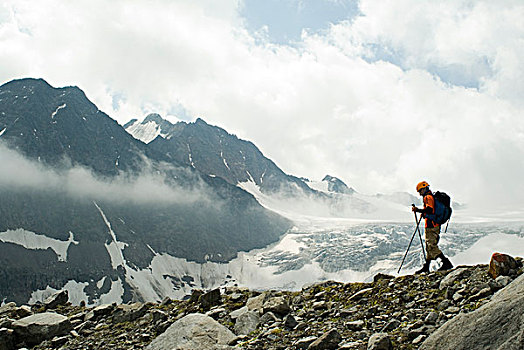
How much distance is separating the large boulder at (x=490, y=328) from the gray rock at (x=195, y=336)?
16.6 ft

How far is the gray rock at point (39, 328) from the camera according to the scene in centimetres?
1487

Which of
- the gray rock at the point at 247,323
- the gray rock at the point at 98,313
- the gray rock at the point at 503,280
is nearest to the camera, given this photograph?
the gray rock at the point at 503,280

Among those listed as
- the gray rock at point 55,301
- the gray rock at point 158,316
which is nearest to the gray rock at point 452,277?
the gray rock at point 158,316

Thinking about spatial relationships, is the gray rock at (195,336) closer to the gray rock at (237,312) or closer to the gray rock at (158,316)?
the gray rock at (237,312)

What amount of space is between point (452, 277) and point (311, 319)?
399cm

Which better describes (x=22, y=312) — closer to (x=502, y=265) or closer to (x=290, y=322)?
(x=290, y=322)

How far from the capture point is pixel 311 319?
10594 mm

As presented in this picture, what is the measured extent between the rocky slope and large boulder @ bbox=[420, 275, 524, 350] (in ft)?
0.07

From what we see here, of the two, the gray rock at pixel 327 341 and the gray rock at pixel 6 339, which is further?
the gray rock at pixel 6 339

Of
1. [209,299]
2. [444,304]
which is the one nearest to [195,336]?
[209,299]

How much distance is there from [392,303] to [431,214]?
213 inches

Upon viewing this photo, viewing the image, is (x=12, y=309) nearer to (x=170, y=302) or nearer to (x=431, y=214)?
(x=170, y=302)

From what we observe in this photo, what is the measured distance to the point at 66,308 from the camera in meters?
21.1

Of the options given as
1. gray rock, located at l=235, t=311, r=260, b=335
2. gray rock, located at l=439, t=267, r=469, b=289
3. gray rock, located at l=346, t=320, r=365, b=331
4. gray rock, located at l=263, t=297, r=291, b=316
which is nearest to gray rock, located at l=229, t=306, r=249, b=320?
gray rock, located at l=235, t=311, r=260, b=335
